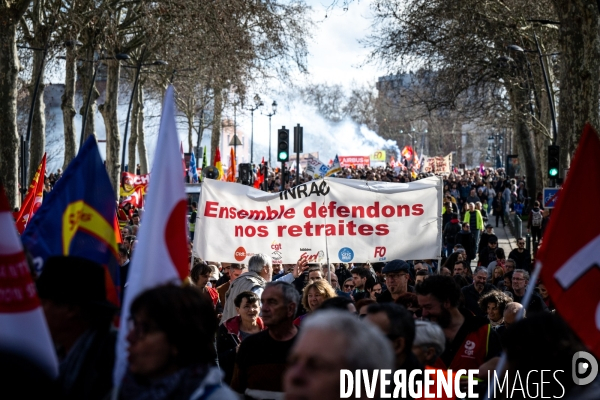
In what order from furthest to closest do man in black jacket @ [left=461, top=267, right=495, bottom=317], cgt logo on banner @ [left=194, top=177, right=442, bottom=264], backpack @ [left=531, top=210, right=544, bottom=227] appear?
backpack @ [left=531, top=210, right=544, bottom=227] < cgt logo on banner @ [left=194, top=177, right=442, bottom=264] < man in black jacket @ [left=461, top=267, right=495, bottom=317]

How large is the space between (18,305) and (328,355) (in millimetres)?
1379

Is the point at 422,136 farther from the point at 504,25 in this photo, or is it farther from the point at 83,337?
the point at 83,337

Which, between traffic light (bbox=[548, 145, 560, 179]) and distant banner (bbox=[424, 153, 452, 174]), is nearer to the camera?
traffic light (bbox=[548, 145, 560, 179])

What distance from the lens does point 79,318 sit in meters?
3.99

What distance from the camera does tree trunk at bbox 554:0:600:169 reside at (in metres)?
18.3

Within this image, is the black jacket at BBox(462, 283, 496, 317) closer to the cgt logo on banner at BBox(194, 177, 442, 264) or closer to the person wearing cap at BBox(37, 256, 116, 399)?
the cgt logo on banner at BBox(194, 177, 442, 264)

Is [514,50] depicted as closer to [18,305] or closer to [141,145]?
[141,145]

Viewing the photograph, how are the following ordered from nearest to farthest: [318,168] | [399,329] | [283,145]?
[399,329]
[283,145]
[318,168]

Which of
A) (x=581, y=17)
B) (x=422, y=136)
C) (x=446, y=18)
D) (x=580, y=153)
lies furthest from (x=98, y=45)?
(x=422, y=136)

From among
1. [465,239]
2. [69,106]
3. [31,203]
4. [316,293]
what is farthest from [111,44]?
[316,293]

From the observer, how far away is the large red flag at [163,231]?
12.5ft

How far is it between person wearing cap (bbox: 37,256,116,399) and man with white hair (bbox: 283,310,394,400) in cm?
108

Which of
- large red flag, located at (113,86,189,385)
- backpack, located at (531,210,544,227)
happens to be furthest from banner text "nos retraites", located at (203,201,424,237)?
backpack, located at (531,210,544,227)

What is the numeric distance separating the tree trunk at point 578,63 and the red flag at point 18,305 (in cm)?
1576
